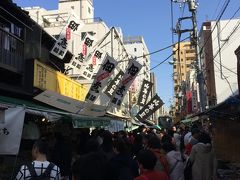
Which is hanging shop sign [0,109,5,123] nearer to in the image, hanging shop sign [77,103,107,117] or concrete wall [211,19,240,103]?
hanging shop sign [77,103,107,117]

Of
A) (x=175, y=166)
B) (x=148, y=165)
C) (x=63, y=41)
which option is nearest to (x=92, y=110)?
(x=63, y=41)

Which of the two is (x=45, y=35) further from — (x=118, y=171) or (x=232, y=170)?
(x=118, y=171)

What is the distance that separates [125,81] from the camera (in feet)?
63.0

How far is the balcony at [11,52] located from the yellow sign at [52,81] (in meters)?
0.74

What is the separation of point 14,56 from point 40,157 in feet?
36.9

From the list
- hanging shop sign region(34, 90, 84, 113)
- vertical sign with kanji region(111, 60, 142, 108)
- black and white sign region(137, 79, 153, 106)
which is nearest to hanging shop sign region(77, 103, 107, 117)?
hanging shop sign region(34, 90, 84, 113)

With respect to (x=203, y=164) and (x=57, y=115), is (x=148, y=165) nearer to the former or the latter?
(x=203, y=164)

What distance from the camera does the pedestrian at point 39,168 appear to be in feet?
16.3

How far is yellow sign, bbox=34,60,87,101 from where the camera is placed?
16.7 meters

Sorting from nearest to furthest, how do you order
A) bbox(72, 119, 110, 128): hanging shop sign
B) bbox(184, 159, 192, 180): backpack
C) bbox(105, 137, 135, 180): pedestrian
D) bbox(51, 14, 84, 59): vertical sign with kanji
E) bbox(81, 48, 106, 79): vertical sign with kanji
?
bbox(105, 137, 135, 180): pedestrian → bbox(184, 159, 192, 180): backpack → bbox(72, 119, 110, 128): hanging shop sign → bbox(51, 14, 84, 59): vertical sign with kanji → bbox(81, 48, 106, 79): vertical sign with kanji

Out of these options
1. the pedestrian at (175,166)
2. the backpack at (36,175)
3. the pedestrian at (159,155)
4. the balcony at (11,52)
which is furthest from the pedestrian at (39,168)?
the balcony at (11,52)

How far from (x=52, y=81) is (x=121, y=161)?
532 inches

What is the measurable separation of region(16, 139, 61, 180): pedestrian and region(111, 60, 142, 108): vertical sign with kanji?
546 inches

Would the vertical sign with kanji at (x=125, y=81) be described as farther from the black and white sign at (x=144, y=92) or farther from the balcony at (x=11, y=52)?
the balcony at (x=11, y=52)
